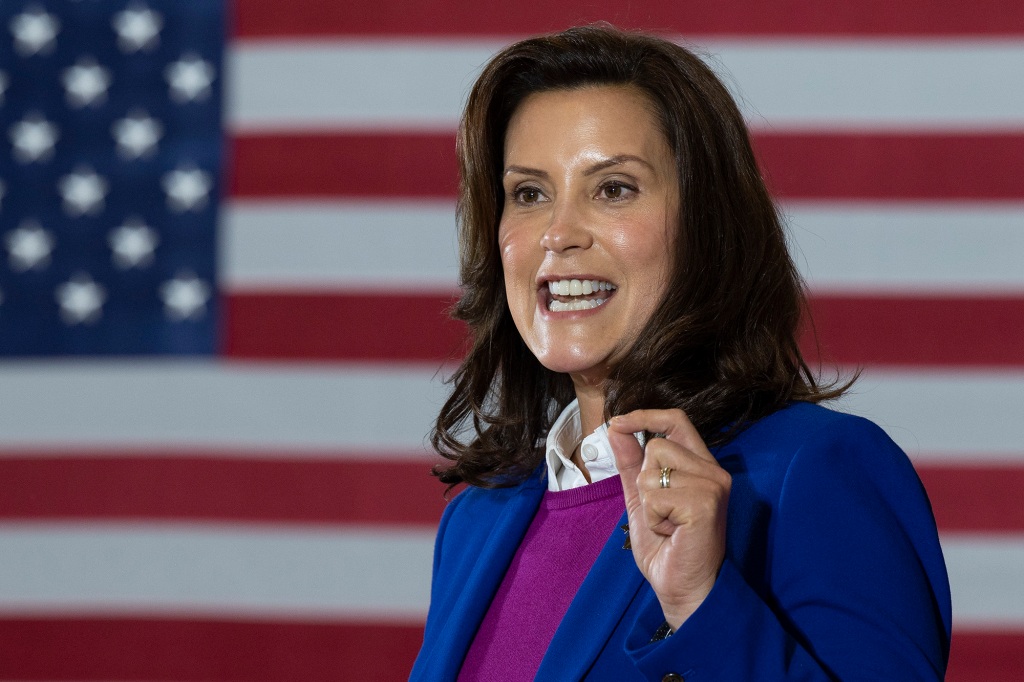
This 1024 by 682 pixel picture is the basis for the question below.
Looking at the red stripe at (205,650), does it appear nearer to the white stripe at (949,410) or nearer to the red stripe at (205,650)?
the red stripe at (205,650)

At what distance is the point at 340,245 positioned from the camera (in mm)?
2504

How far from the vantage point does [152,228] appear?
99.3 inches

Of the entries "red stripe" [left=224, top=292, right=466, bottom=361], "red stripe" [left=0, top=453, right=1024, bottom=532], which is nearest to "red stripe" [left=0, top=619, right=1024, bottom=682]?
"red stripe" [left=0, top=453, right=1024, bottom=532]

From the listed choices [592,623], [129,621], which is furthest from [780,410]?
[129,621]

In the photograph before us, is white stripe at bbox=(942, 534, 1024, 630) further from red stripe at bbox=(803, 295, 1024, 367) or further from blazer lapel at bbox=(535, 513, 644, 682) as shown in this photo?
blazer lapel at bbox=(535, 513, 644, 682)

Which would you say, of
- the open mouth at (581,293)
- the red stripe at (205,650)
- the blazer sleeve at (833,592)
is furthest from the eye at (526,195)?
the red stripe at (205,650)

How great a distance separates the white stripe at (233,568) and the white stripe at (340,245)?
0.55 meters

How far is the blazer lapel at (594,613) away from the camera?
1.01 metres

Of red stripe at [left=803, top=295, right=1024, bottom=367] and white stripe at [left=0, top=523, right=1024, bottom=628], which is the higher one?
red stripe at [left=803, top=295, right=1024, bottom=367]

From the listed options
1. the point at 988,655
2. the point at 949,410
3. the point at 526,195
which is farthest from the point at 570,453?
the point at 988,655

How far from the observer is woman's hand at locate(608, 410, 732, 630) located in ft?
2.81

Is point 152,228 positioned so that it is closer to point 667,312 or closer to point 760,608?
point 667,312

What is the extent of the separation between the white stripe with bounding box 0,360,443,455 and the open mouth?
121 cm

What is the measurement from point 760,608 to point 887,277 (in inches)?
64.7
